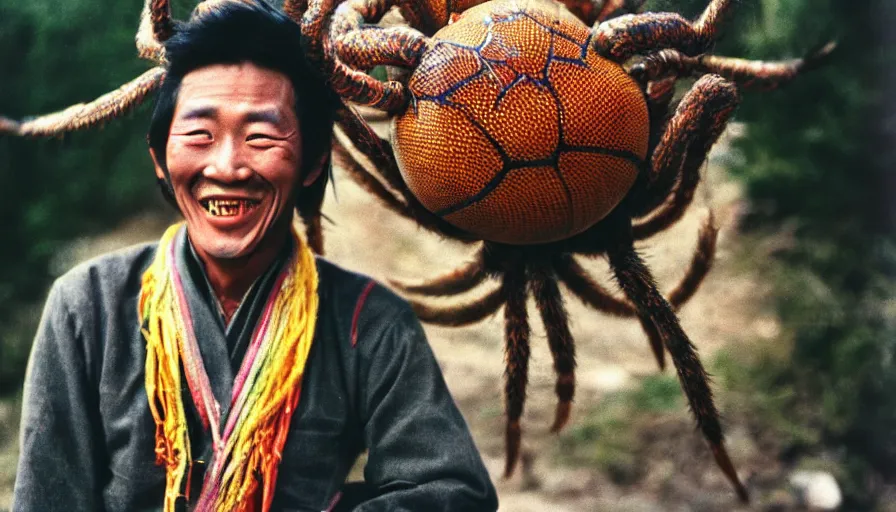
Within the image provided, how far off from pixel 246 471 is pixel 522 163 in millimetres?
739

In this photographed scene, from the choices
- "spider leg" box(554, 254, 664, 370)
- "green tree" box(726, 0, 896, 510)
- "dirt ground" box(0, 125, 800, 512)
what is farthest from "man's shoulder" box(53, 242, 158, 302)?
"green tree" box(726, 0, 896, 510)

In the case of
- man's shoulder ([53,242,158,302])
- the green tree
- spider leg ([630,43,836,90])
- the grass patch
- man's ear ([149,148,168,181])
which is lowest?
the grass patch

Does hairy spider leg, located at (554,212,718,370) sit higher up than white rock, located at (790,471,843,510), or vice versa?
hairy spider leg, located at (554,212,718,370)

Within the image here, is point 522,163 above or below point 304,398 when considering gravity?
above

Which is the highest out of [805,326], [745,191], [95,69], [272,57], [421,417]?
[272,57]

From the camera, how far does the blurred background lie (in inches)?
118

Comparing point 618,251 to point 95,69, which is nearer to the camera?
point 618,251

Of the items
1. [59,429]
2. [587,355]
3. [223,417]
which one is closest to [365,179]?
[223,417]

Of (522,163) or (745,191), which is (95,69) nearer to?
(522,163)

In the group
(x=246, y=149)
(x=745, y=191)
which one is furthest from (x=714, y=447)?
(x=745, y=191)

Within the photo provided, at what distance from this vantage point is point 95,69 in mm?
2914

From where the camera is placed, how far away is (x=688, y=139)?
1869 millimetres

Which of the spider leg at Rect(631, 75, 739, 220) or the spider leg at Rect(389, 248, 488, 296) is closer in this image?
the spider leg at Rect(631, 75, 739, 220)

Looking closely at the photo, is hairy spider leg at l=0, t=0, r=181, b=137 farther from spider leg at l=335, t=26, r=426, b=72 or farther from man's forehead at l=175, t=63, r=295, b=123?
spider leg at l=335, t=26, r=426, b=72
